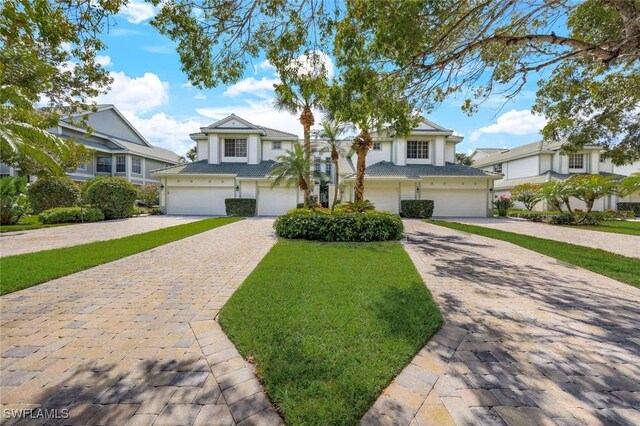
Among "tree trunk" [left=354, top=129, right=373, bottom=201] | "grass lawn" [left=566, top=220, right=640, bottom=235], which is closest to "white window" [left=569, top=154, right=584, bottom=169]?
"grass lawn" [left=566, top=220, right=640, bottom=235]

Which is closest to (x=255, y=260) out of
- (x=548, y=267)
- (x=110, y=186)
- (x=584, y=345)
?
(x=584, y=345)

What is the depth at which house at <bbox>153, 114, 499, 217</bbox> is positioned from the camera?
23.2 m

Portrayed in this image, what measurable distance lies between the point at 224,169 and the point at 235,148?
2606 millimetres

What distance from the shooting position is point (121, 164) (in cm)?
3088

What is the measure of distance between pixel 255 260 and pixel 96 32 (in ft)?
18.4

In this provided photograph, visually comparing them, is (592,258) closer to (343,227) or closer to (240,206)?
(343,227)

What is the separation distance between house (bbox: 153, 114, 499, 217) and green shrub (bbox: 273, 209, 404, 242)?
1116cm

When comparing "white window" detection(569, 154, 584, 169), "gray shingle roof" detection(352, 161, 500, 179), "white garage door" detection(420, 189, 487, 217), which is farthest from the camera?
"white window" detection(569, 154, 584, 169)

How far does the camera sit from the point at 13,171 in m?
25.7

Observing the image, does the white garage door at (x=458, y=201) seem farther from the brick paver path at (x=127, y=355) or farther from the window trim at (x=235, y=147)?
the brick paver path at (x=127, y=355)

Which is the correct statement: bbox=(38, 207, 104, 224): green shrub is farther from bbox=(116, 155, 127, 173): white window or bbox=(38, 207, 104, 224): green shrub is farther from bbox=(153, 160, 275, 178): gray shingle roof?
bbox=(116, 155, 127, 173): white window

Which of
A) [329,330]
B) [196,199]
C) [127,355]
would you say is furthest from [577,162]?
[127,355]

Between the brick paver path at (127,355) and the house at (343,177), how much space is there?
18.1 metres

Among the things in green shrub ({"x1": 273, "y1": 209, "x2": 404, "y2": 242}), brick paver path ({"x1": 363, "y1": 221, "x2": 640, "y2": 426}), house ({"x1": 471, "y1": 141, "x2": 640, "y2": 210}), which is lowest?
brick paver path ({"x1": 363, "y1": 221, "x2": 640, "y2": 426})
